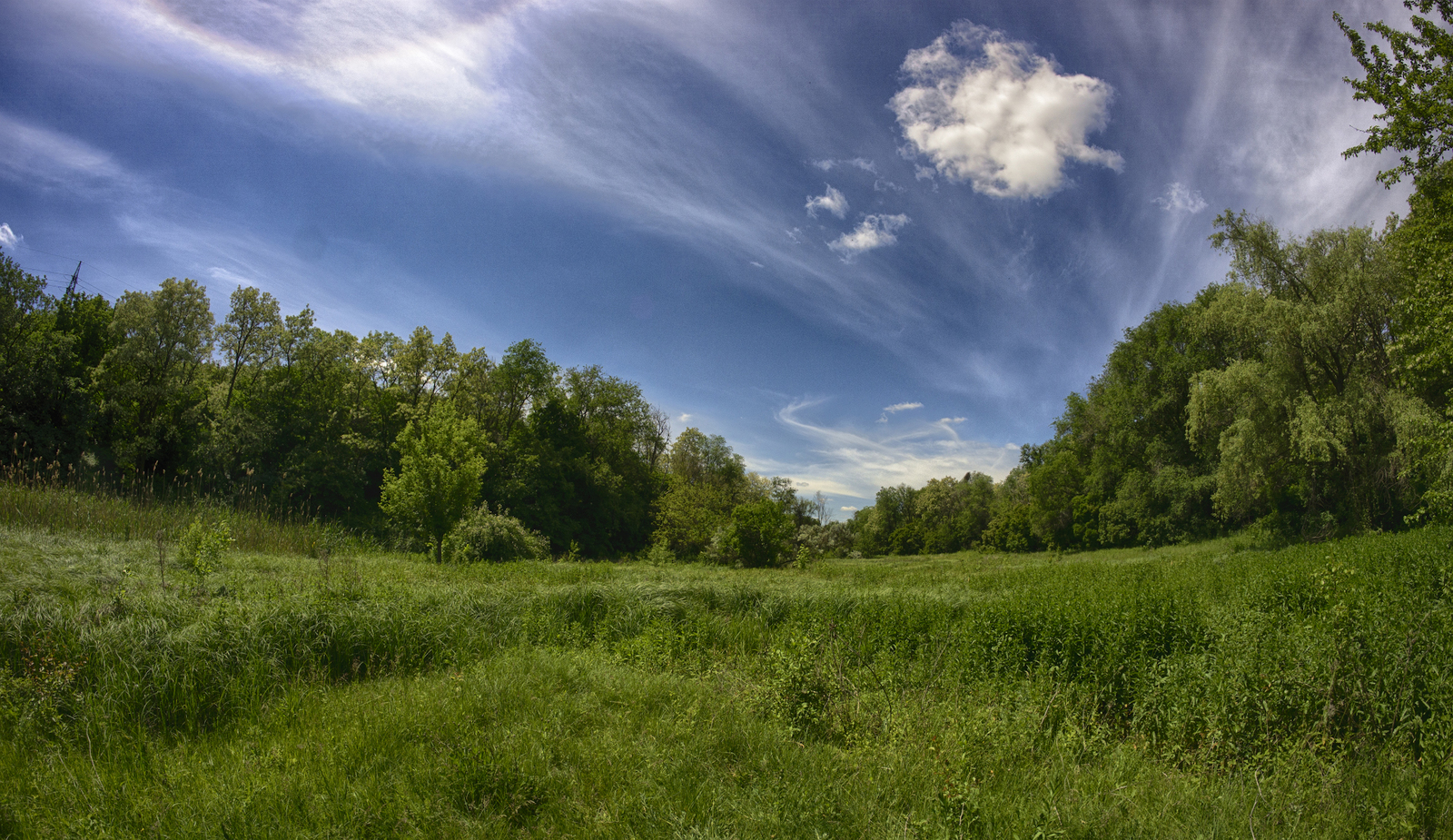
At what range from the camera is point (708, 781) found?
13.0 ft

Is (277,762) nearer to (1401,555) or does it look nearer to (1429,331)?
(1401,555)

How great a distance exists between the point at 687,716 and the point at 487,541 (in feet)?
49.2

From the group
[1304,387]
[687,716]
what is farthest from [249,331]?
[1304,387]

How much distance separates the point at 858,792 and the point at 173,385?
4384cm

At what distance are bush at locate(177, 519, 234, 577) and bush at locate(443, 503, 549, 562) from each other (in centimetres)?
813

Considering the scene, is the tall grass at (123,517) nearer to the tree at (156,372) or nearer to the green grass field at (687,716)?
the green grass field at (687,716)

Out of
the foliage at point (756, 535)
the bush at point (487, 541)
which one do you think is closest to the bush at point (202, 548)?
the bush at point (487, 541)

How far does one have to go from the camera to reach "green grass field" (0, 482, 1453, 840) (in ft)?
12.0

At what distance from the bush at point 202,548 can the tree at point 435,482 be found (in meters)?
8.20

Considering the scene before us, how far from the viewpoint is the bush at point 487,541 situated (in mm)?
17547

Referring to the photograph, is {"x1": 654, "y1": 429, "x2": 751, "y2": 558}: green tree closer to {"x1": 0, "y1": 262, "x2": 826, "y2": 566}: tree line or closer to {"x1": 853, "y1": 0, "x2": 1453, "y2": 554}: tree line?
{"x1": 0, "y1": 262, "x2": 826, "y2": 566}: tree line

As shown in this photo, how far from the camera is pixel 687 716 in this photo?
5.13m

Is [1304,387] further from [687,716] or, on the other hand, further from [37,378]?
[37,378]

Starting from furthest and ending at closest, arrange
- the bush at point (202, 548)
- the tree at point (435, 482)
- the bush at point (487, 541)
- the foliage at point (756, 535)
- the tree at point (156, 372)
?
the tree at point (156, 372)
the foliage at point (756, 535)
the tree at point (435, 482)
the bush at point (487, 541)
the bush at point (202, 548)
